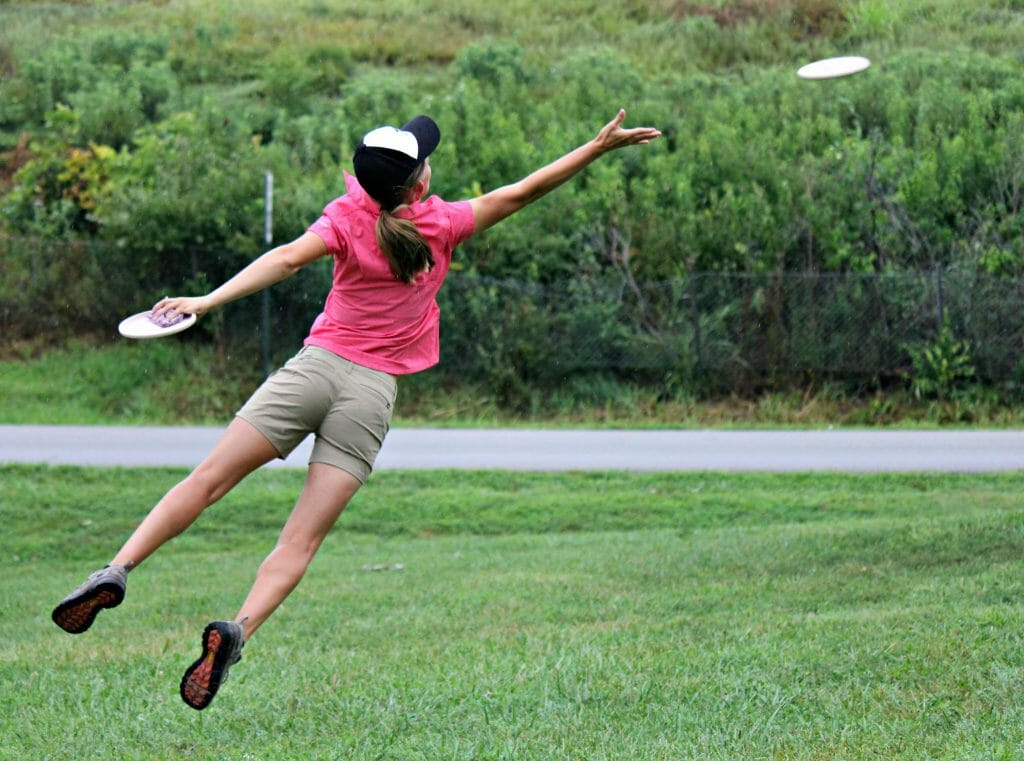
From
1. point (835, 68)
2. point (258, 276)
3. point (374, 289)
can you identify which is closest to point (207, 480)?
point (258, 276)

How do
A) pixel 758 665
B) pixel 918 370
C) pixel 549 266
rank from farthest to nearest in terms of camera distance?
1. pixel 549 266
2. pixel 918 370
3. pixel 758 665

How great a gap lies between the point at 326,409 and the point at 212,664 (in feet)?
3.49

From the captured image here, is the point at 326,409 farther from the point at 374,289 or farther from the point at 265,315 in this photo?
the point at 265,315

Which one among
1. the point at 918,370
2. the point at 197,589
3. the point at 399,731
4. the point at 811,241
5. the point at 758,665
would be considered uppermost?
the point at 399,731

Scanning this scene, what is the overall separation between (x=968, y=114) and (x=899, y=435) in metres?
6.70

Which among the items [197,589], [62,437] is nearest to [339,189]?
[62,437]

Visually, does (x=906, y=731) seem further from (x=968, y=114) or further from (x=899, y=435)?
(x=968, y=114)

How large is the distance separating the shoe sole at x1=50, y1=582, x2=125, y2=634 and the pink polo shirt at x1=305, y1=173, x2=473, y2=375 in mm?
1238

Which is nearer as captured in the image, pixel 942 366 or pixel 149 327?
pixel 149 327

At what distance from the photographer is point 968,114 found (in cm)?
2066

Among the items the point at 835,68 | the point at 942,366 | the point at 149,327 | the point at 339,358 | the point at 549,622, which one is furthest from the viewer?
the point at 942,366

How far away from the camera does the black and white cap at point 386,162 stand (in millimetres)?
5141

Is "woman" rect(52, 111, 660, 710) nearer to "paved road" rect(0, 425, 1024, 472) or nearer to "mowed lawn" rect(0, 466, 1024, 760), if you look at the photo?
"mowed lawn" rect(0, 466, 1024, 760)

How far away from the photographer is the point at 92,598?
484 centimetres
